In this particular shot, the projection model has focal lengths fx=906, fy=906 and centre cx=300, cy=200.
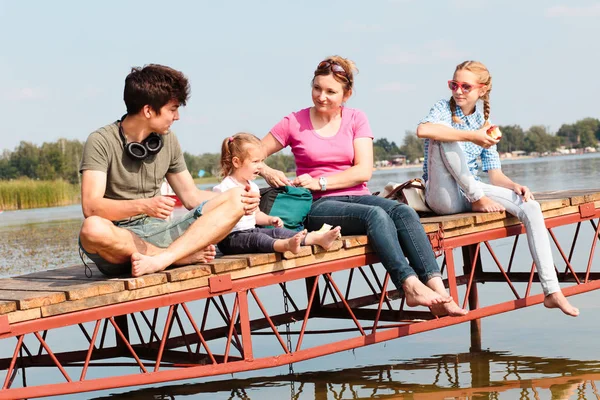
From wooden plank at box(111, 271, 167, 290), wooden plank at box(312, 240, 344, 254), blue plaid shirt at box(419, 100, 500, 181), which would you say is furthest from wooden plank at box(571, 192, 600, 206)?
wooden plank at box(111, 271, 167, 290)

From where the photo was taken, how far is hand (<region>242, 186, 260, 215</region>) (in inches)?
251

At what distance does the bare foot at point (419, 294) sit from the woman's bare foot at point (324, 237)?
25.9 inches

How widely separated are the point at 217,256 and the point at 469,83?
104 inches

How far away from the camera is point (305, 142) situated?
757cm

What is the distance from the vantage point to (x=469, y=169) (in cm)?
804

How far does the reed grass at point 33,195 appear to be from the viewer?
151ft

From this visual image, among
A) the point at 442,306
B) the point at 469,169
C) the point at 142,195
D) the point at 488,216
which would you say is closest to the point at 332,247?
the point at 442,306

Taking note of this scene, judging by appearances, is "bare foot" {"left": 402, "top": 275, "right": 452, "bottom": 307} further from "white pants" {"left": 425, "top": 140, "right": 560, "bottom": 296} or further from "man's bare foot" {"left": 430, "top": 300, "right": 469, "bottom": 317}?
"white pants" {"left": 425, "top": 140, "right": 560, "bottom": 296}

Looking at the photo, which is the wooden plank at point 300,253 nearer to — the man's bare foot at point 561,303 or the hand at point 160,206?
the hand at point 160,206

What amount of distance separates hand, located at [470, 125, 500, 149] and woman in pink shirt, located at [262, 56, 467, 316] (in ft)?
2.85

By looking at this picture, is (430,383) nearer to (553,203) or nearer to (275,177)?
(553,203)

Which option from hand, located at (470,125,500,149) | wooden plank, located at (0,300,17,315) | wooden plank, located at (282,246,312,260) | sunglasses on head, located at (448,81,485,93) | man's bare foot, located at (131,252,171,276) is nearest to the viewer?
wooden plank, located at (0,300,17,315)

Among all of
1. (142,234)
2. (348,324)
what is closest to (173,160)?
(142,234)

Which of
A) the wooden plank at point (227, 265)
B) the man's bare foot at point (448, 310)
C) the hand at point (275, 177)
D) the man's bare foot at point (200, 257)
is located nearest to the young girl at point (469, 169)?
the man's bare foot at point (448, 310)
